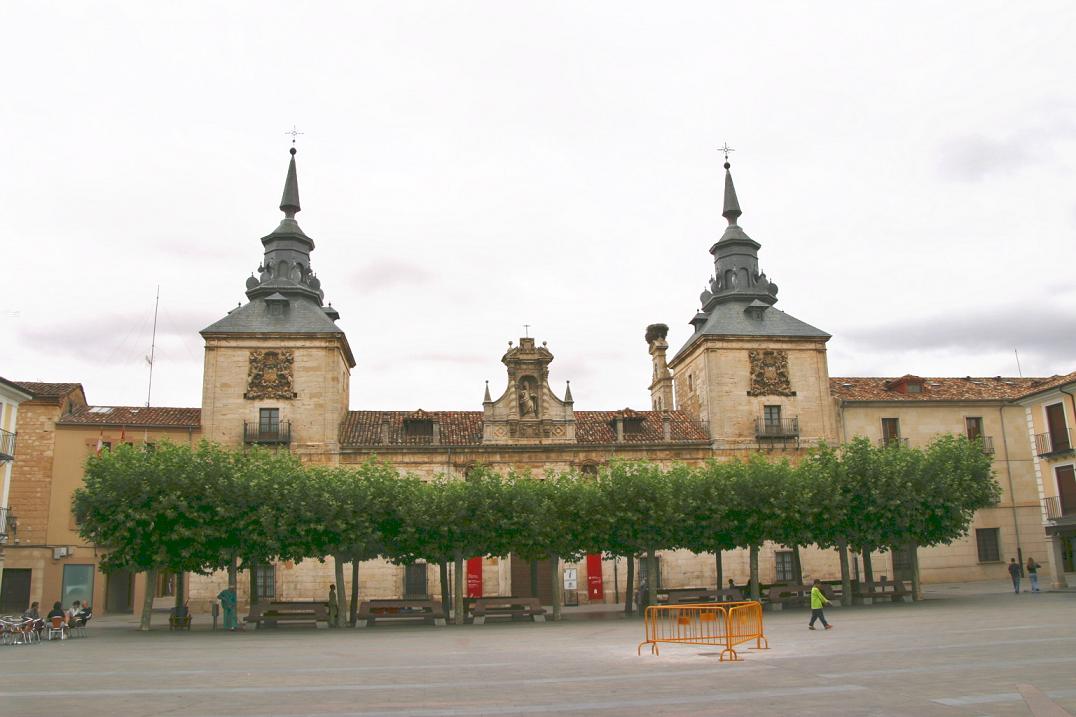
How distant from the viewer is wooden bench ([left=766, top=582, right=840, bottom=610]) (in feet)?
109

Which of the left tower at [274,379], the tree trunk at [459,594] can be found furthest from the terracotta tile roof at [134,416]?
the tree trunk at [459,594]

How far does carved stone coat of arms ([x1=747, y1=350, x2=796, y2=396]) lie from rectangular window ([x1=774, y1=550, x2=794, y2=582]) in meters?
8.42

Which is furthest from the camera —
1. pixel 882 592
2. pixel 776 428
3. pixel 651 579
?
pixel 776 428

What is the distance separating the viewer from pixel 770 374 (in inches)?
1841

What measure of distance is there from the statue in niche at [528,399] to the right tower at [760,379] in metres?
9.47

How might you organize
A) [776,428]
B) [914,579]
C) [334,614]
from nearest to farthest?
[334,614]
[914,579]
[776,428]

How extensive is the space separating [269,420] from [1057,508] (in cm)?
3689

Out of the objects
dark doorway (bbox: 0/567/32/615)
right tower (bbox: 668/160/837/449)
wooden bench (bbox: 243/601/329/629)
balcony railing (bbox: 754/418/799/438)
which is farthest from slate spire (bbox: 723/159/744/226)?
dark doorway (bbox: 0/567/32/615)

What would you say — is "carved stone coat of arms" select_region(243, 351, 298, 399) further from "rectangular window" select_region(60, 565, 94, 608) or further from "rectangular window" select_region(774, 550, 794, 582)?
"rectangular window" select_region(774, 550, 794, 582)

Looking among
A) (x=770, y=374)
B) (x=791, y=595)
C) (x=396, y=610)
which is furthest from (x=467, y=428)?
(x=791, y=595)

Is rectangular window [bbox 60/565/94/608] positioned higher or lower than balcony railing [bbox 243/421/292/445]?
lower

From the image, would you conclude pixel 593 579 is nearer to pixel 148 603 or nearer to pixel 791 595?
pixel 791 595

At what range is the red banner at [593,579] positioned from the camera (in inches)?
1688

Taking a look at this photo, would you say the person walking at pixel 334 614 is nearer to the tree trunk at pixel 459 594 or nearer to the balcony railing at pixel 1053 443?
the tree trunk at pixel 459 594
